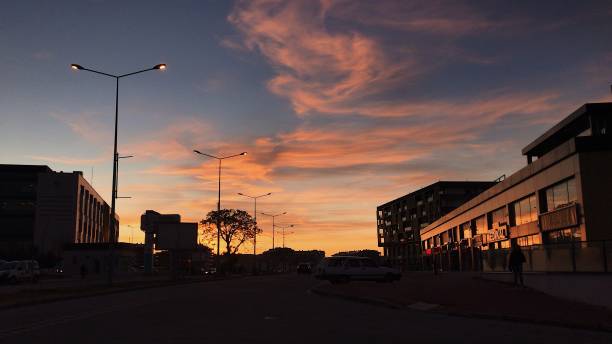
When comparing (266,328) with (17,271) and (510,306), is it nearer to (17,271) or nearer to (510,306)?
(510,306)

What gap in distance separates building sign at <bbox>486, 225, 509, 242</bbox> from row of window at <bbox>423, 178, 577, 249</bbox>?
0.76 feet

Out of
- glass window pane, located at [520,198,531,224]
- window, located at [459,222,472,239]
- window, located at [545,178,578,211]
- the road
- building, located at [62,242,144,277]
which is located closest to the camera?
the road

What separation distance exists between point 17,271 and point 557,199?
43033 millimetres

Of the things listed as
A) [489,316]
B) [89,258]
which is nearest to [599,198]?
[489,316]

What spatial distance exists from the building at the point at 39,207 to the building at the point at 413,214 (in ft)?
251

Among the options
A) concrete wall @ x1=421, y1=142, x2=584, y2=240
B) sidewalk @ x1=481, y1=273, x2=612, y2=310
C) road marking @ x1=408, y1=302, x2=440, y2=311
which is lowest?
road marking @ x1=408, y1=302, x2=440, y2=311

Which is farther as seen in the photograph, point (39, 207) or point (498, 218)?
point (39, 207)

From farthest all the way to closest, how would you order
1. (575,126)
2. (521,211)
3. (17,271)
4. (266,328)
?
(521,211)
(575,126)
(17,271)
(266,328)

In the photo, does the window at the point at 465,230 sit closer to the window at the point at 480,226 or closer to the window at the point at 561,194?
the window at the point at 480,226

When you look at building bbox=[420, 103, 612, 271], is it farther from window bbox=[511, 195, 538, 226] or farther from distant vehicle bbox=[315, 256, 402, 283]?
distant vehicle bbox=[315, 256, 402, 283]

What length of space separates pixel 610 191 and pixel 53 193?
97783mm

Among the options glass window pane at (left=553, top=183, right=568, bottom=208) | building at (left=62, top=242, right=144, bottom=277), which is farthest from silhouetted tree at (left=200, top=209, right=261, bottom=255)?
glass window pane at (left=553, top=183, right=568, bottom=208)

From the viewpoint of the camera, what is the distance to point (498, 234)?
203 feet

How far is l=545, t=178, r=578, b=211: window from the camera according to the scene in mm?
40844
